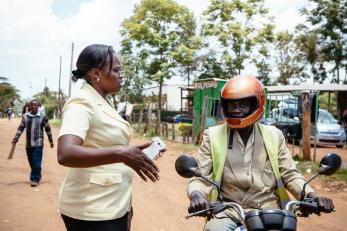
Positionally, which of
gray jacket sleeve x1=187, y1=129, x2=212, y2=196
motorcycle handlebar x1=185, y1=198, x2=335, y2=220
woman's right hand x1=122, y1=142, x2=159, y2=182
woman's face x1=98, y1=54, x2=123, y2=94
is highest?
woman's face x1=98, y1=54, x2=123, y2=94

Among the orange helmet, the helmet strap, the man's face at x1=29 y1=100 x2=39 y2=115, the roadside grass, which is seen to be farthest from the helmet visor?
the roadside grass

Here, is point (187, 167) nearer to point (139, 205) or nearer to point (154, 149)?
point (154, 149)

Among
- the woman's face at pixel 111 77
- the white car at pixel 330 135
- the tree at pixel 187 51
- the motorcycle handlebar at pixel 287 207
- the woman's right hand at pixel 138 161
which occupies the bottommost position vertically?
the white car at pixel 330 135

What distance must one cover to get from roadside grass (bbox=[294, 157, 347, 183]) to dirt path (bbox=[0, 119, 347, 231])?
0.46m

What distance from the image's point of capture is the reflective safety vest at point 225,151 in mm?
2980

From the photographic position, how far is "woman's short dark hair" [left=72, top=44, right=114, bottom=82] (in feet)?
8.18

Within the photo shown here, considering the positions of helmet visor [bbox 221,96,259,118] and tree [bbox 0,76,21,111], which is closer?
helmet visor [bbox 221,96,259,118]

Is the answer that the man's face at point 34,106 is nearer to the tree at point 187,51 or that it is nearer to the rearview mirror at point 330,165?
the rearview mirror at point 330,165

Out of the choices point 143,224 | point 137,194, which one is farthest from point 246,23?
point 143,224

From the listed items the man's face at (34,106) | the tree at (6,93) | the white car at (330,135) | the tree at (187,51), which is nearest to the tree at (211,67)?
the tree at (187,51)

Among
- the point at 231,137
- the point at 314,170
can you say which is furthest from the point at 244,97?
the point at 314,170

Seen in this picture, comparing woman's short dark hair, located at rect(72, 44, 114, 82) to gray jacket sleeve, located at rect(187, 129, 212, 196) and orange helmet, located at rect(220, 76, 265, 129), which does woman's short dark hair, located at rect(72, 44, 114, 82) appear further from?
gray jacket sleeve, located at rect(187, 129, 212, 196)

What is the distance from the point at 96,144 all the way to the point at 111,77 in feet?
1.51

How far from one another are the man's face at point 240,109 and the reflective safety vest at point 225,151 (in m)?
0.20
